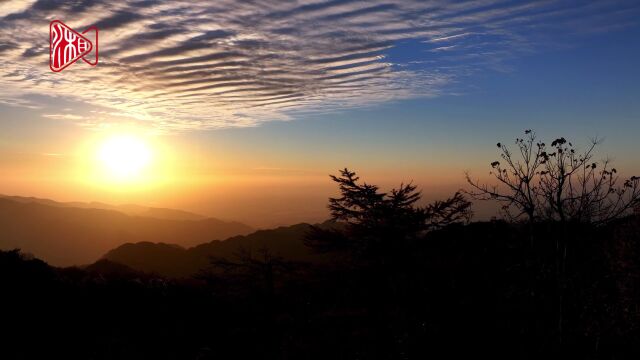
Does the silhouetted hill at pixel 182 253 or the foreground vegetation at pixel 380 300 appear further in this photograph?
the silhouetted hill at pixel 182 253

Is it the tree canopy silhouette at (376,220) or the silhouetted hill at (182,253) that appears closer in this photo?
the tree canopy silhouette at (376,220)

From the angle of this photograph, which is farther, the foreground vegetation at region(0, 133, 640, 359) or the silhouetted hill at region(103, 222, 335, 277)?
the silhouetted hill at region(103, 222, 335, 277)

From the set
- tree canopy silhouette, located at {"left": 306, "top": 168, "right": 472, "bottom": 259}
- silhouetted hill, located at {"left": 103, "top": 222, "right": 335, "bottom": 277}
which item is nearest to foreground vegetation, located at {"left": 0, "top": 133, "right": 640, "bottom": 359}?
tree canopy silhouette, located at {"left": 306, "top": 168, "right": 472, "bottom": 259}

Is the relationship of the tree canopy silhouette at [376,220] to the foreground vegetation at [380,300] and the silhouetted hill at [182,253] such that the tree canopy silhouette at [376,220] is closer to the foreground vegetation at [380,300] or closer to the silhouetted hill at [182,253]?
the foreground vegetation at [380,300]

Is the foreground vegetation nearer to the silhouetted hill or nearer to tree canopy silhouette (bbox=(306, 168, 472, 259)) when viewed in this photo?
tree canopy silhouette (bbox=(306, 168, 472, 259))

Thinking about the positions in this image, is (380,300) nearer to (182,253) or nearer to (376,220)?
(376,220)

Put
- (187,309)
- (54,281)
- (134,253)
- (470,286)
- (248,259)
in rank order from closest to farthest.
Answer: (54,281), (187,309), (470,286), (248,259), (134,253)

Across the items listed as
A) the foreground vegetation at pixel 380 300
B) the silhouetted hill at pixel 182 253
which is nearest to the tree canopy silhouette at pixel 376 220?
the foreground vegetation at pixel 380 300

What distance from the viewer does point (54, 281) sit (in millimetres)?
26250

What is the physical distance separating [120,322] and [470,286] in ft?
75.1

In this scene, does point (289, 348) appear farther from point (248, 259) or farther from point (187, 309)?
point (248, 259)

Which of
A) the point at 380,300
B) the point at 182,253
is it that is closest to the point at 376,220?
the point at 380,300

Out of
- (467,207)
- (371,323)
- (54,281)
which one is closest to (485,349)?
(371,323)

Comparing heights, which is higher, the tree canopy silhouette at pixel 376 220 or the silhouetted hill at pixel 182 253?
the tree canopy silhouette at pixel 376 220
